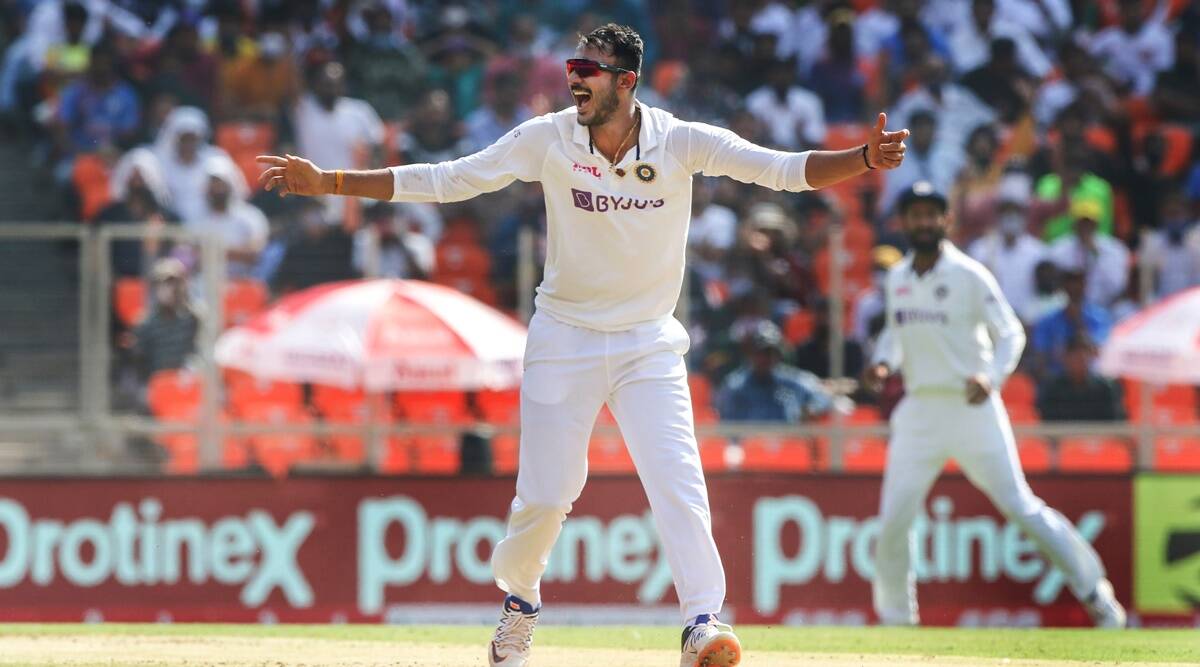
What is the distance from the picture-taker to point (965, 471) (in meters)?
10.7

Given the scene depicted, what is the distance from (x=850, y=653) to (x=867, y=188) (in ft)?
25.0

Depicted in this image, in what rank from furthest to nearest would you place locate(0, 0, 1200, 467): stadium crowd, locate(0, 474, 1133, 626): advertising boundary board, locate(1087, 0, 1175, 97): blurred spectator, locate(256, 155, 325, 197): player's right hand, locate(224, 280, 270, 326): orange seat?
locate(1087, 0, 1175, 97): blurred spectator < locate(224, 280, 270, 326): orange seat < locate(0, 0, 1200, 467): stadium crowd < locate(0, 474, 1133, 626): advertising boundary board < locate(256, 155, 325, 197): player's right hand

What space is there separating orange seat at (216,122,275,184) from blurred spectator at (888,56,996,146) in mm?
5121

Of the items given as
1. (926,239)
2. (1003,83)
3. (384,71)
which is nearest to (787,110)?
(1003,83)

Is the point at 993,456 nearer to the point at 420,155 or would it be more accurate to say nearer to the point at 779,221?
the point at 779,221

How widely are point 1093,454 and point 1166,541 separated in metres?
0.72

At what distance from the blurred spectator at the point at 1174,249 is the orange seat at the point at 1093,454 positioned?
4.20 ft

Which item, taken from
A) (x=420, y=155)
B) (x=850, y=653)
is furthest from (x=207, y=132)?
(x=850, y=653)

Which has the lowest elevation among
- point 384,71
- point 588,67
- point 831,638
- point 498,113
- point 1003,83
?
point 831,638

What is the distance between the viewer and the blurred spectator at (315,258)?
46.3ft

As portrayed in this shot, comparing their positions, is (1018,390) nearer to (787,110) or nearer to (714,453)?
(714,453)

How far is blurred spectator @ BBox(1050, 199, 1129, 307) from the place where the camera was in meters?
14.4

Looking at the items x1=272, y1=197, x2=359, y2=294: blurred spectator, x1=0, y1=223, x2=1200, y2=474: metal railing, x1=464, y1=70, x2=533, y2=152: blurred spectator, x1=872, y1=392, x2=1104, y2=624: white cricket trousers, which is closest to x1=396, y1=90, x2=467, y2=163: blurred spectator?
x1=464, y1=70, x2=533, y2=152: blurred spectator

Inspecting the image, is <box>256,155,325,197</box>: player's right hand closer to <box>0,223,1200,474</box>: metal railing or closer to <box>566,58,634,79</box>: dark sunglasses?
<box>566,58,634,79</box>: dark sunglasses
